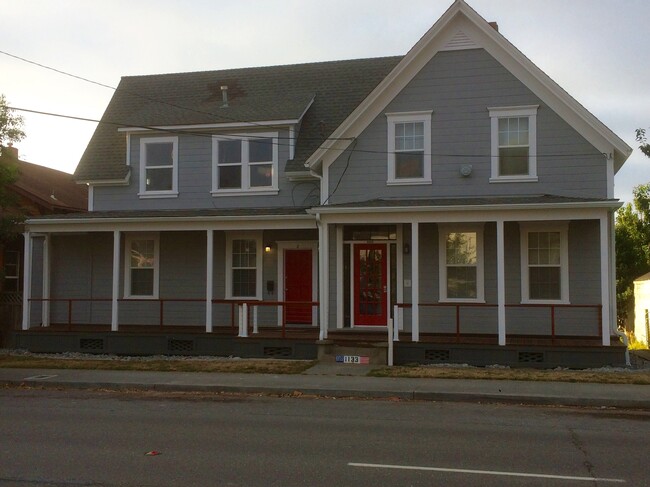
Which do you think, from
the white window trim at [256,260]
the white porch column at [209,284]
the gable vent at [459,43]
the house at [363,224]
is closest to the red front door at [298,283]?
the house at [363,224]

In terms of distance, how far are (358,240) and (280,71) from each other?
7.30 meters

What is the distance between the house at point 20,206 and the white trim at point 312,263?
6.94 meters

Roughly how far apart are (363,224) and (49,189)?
13151 millimetres

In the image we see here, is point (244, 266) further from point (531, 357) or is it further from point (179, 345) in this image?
point (531, 357)

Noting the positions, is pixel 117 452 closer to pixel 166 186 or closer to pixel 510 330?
pixel 510 330

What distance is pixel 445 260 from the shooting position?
56.7 feet

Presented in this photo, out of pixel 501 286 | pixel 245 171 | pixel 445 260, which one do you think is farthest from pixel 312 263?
pixel 501 286

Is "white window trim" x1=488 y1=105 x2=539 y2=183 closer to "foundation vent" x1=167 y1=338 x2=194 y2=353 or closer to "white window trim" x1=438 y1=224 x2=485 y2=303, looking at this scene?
"white window trim" x1=438 y1=224 x2=485 y2=303

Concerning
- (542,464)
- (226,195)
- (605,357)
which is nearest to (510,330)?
(605,357)

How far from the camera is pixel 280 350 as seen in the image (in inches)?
672

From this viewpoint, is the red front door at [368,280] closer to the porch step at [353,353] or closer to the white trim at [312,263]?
the white trim at [312,263]

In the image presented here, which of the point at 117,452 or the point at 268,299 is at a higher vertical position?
the point at 268,299

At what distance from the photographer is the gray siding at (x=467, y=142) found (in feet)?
54.0

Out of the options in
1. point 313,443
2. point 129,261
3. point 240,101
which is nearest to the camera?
point 313,443
